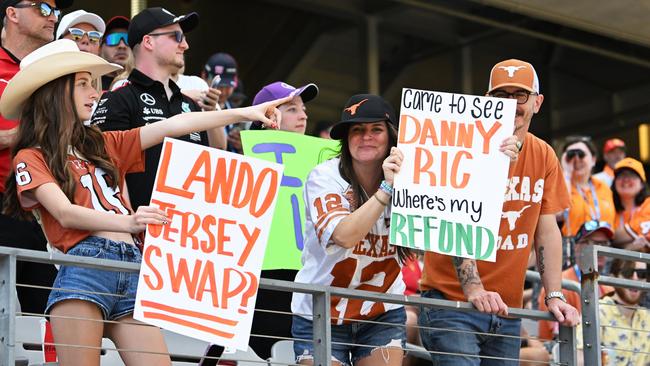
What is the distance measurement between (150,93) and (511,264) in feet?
6.60

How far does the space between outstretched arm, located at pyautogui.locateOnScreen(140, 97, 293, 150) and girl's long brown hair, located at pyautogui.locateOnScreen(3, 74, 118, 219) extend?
247 millimetres

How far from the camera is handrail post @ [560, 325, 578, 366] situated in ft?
21.9

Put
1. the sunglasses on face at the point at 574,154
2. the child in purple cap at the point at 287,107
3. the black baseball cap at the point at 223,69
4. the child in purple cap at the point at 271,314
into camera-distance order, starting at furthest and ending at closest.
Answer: the sunglasses on face at the point at 574,154
the black baseball cap at the point at 223,69
the child in purple cap at the point at 287,107
the child in purple cap at the point at 271,314

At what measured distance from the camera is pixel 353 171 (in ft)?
20.2

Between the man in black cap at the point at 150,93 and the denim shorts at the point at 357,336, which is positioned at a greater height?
the man in black cap at the point at 150,93

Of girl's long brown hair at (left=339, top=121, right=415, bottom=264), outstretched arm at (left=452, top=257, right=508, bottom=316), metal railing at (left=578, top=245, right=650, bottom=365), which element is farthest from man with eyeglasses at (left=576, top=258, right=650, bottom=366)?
girl's long brown hair at (left=339, top=121, right=415, bottom=264)

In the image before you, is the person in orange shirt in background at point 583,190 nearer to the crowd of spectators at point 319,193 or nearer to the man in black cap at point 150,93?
the crowd of spectators at point 319,193

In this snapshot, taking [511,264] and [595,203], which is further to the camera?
[595,203]

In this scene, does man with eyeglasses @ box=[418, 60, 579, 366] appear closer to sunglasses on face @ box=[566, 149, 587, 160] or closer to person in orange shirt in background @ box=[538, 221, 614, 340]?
person in orange shirt in background @ box=[538, 221, 614, 340]

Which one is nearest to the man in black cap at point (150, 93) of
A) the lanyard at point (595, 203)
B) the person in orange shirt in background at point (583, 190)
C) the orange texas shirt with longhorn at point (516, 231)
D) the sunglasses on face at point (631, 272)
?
the orange texas shirt with longhorn at point (516, 231)

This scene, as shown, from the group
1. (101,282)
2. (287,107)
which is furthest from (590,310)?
(101,282)

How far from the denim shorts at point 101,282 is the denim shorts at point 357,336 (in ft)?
3.18

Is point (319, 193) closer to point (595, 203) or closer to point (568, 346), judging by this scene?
point (568, 346)

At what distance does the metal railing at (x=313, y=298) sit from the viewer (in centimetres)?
497
